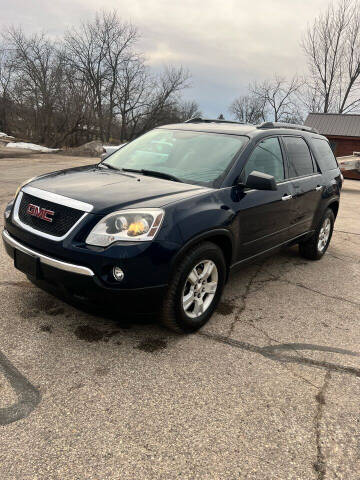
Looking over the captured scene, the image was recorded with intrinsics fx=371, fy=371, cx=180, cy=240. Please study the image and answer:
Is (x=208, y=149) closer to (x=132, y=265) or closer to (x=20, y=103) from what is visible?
(x=132, y=265)

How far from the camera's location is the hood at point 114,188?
281 centimetres

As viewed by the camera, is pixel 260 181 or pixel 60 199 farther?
pixel 260 181

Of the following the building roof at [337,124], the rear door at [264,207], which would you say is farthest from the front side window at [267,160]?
the building roof at [337,124]

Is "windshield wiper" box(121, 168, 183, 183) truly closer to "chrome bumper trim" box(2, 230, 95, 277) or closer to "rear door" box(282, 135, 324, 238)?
"chrome bumper trim" box(2, 230, 95, 277)

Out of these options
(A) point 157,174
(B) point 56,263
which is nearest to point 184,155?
(A) point 157,174

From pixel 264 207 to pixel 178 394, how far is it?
6.80ft

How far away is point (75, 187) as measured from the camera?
3.05m

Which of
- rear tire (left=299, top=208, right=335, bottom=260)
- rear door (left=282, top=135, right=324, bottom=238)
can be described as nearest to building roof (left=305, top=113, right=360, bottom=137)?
rear tire (left=299, top=208, right=335, bottom=260)

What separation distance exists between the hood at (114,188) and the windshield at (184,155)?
0.24 m

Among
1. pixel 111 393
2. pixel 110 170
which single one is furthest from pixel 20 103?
pixel 111 393

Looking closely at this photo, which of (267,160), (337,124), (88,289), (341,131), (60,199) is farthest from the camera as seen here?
(337,124)

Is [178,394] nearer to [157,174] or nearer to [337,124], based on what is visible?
[157,174]

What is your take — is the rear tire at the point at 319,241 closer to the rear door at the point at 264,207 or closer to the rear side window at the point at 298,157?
the rear side window at the point at 298,157

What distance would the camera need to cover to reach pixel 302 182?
4.53 metres
